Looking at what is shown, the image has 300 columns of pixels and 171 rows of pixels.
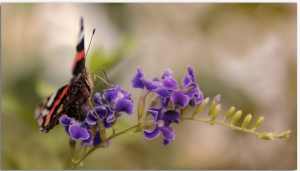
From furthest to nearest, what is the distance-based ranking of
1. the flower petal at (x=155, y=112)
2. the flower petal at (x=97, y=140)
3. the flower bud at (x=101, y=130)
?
1. the flower petal at (x=97, y=140)
2. the flower bud at (x=101, y=130)
3. the flower petal at (x=155, y=112)

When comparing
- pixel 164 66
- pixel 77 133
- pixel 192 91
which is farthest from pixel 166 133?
pixel 164 66

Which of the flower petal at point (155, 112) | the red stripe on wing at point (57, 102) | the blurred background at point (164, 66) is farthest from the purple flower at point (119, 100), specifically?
the blurred background at point (164, 66)

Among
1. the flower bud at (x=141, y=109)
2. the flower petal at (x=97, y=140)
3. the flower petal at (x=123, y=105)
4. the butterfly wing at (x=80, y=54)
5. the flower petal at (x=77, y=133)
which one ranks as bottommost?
the flower petal at (x=97, y=140)

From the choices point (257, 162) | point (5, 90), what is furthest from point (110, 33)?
point (257, 162)

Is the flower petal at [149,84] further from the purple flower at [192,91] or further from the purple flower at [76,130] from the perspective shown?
the purple flower at [76,130]

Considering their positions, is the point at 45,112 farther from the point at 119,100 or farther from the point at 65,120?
the point at 119,100

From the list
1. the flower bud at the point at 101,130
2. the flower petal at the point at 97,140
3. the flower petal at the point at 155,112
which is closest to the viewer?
the flower petal at the point at 155,112

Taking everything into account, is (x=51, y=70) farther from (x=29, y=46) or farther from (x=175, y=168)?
(x=175, y=168)
